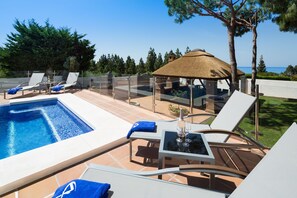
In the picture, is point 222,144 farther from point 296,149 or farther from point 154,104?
point 154,104

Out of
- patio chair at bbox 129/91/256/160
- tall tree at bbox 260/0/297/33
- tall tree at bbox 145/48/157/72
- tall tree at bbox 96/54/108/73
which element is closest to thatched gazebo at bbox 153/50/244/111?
tall tree at bbox 260/0/297/33

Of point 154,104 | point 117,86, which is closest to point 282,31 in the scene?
point 154,104

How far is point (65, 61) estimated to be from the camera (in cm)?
2159

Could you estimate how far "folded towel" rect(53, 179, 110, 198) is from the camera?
193 centimetres

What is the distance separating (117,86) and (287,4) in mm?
9489

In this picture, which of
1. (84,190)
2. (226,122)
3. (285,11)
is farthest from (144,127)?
(285,11)

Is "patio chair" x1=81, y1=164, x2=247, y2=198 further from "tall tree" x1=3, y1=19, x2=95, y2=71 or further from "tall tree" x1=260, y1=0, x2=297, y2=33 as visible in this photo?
"tall tree" x1=3, y1=19, x2=95, y2=71

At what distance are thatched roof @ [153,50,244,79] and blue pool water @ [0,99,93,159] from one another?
7.73 metres

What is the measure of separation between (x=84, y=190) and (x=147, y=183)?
73 cm

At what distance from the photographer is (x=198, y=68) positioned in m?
12.5

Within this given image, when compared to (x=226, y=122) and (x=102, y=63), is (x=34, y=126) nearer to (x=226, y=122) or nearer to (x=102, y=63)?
(x=226, y=122)

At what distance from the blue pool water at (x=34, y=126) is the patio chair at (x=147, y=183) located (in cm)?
431

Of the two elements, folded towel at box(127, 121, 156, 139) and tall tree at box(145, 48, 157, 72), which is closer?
folded towel at box(127, 121, 156, 139)

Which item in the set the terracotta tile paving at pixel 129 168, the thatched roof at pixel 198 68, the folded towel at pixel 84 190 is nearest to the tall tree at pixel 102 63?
the thatched roof at pixel 198 68
